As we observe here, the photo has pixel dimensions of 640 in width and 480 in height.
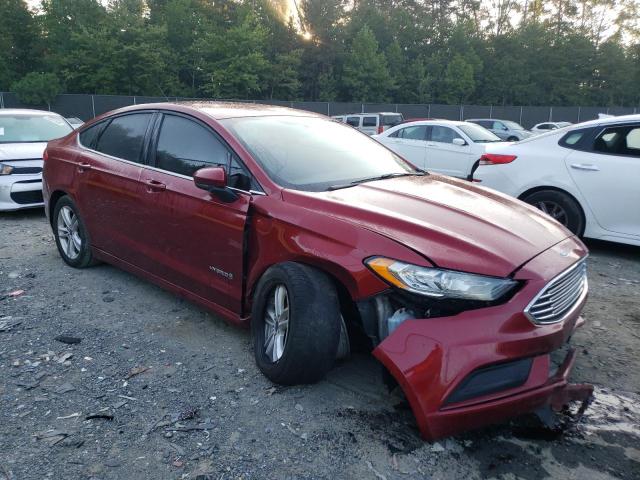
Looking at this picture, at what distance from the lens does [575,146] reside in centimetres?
589

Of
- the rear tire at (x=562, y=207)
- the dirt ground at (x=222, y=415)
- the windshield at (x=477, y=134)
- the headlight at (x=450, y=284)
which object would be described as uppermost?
the windshield at (x=477, y=134)

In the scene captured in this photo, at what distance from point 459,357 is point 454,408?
0.22 m

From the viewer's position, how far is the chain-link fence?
95.8ft

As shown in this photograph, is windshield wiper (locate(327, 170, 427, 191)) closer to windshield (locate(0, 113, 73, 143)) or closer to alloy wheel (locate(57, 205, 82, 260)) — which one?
alloy wheel (locate(57, 205, 82, 260))

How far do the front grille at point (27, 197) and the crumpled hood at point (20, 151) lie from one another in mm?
490

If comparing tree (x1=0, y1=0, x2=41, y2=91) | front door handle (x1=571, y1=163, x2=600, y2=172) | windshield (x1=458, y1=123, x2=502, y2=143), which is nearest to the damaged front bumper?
front door handle (x1=571, y1=163, x2=600, y2=172)

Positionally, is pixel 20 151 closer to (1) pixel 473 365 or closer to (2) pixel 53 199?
(2) pixel 53 199

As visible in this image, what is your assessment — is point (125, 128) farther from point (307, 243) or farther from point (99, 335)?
point (307, 243)

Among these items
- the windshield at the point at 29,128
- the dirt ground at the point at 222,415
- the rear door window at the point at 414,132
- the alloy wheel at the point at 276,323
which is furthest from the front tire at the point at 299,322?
the rear door window at the point at 414,132

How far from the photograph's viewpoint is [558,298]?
8.49 feet

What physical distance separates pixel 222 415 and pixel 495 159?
491cm

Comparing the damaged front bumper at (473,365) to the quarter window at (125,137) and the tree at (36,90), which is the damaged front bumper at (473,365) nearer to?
the quarter window at (125,137)

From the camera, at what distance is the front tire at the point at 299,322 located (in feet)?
8.89

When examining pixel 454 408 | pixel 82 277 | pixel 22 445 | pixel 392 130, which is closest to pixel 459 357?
pixel 454 408
